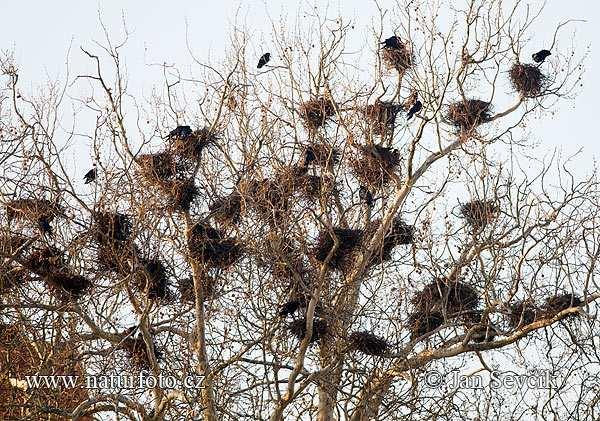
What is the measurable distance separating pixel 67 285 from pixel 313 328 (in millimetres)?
2579

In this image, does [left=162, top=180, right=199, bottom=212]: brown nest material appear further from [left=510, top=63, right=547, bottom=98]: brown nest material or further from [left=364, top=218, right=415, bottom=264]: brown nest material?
[left=510, top=63, right=547, bottom=98]: brown nest material

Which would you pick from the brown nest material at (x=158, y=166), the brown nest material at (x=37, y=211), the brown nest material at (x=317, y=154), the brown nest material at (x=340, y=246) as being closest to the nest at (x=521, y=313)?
the brown nest material at (x=340, y=246)

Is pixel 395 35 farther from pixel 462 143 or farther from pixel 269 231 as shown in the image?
pixel 269 231

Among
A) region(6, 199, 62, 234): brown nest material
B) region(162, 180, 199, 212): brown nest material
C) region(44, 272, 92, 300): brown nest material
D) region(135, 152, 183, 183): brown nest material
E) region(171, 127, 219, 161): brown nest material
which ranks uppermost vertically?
region(171, 127, 219, 161): brown nest material

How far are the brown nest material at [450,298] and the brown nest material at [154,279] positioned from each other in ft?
8.95

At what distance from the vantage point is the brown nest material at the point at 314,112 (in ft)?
53.5

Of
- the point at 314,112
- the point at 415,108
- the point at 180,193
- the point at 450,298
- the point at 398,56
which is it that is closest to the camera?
the point at 180,193

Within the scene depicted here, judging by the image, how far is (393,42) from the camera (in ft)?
53.8

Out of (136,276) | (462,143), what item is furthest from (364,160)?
(136,276)

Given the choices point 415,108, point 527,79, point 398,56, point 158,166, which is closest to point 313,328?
point 158,166

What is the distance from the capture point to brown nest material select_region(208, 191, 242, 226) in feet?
48.7

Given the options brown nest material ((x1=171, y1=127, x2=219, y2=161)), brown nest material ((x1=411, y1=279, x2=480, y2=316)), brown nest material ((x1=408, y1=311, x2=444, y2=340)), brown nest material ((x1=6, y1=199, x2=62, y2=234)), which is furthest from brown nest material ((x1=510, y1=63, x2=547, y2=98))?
brown nest material ((x1=6, y1=199, x2=62, y2=234))

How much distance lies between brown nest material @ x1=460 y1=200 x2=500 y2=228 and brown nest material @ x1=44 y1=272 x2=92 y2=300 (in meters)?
4.35

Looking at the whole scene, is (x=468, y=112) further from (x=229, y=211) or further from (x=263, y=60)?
(x=229, y=211)
